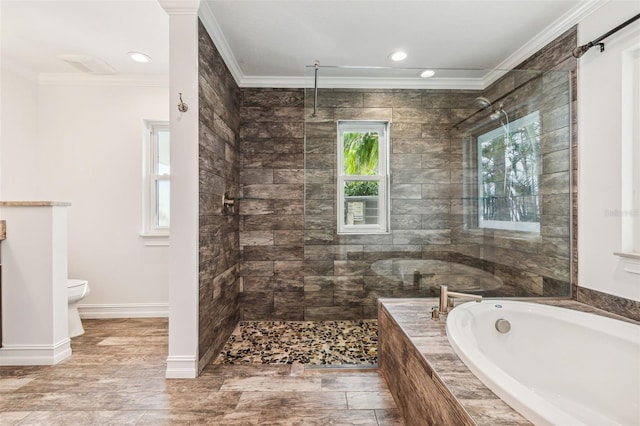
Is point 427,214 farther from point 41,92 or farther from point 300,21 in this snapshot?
point 41,92

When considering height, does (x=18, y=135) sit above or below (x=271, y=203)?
above

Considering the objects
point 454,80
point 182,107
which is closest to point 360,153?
point 454,80

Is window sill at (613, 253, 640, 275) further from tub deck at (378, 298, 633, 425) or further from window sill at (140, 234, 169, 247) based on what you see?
window sill at (140, 234, 169, 247)

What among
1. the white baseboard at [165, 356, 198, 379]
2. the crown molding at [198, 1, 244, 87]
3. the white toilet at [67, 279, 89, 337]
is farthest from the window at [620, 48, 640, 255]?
the white toilet at [67, 279, 89, 337]

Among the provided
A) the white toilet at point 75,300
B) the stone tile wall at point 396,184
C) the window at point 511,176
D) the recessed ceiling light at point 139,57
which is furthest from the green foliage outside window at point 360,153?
the white toilet at point 75,300

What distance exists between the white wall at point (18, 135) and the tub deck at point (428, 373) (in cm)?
345

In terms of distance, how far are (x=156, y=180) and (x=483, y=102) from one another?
3.07 metres

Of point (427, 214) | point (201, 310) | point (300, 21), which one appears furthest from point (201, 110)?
point (427, 214)

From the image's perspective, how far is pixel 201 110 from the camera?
2031 mm

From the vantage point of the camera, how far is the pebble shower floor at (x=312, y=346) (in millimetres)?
2199

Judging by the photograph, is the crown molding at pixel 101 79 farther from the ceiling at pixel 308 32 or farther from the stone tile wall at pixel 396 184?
the stone tile wall at pixel 396 184

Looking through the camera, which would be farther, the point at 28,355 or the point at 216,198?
the point at 216,198

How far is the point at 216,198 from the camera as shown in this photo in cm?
235

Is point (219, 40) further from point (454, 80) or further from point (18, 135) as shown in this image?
point (18, 135)
